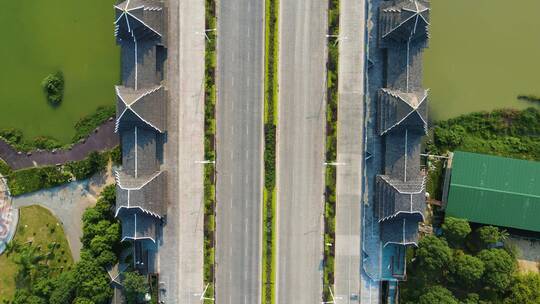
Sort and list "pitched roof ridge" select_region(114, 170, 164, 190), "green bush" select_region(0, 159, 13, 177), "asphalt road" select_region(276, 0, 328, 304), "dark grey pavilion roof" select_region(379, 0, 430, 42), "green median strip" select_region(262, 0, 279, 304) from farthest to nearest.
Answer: "green bush" select_region(0, 159, 13, 177) → "asphalt road" select_region(276, 0, 328, 304) → "green median strip" select_region(262, 0, 279, 304) → "pitched roof ridge" select_region(114, 170, 164, 190) → "dark grey pavilion roof" select_region(379, 0, 430, 42)

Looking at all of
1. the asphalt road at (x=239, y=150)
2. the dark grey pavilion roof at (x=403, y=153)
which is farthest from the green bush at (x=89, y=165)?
the dark grey pavilion roof at (x=403, y=153)

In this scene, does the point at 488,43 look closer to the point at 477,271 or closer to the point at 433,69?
the point at 433,69

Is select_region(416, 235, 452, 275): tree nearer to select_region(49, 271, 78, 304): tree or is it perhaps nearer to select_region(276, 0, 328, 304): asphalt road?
select_region(276, 0, 328, 304): asphalt road

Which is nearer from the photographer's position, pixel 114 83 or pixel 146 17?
pixel 146 17

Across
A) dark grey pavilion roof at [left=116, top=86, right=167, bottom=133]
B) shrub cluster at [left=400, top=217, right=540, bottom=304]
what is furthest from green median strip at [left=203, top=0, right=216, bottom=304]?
shrub cluster at [left=400, top=217, right=540, bottom=304]

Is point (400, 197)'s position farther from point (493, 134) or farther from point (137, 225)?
point (137, 225)

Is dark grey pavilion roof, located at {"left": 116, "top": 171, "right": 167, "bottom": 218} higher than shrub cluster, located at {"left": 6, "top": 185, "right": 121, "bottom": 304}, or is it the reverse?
dark grey pavilion roof, located at {"left": 116, "top": 171, "right": 167, "bottom": 218}

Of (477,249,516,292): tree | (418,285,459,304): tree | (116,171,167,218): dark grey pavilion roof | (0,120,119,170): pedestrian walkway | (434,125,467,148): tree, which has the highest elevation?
→ (434,125,467,148): tree

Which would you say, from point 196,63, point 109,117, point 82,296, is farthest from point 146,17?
point 82,296
